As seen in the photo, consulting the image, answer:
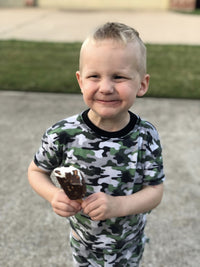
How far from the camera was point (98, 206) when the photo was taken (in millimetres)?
1445

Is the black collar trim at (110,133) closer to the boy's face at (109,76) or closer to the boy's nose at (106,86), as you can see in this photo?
the boy's face at (109,76)

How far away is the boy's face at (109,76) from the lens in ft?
4.62

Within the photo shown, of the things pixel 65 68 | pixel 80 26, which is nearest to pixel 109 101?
pixel 65 68

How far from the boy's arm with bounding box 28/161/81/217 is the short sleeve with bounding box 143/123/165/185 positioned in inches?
14.2

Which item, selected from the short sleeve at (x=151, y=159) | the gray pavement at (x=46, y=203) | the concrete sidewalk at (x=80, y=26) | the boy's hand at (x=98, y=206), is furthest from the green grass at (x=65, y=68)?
the boy's hand at (x=98, y=206)

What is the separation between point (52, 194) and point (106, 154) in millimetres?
288

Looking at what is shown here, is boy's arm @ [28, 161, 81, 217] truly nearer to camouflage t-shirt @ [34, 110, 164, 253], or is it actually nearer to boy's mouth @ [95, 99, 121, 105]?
camouflage t-shirt @ [34, 110, 164, 253]

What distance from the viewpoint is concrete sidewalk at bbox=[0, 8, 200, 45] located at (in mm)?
11016

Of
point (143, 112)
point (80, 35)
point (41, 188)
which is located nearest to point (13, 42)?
point (80, 35)

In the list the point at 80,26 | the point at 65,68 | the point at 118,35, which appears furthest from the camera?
the point at 80,26

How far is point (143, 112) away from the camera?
197 inches

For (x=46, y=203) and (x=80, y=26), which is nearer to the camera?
(x=46, y=203)

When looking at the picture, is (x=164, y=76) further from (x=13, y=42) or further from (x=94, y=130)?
(x=94, y=130)

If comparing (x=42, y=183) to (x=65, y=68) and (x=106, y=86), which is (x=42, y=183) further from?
(x=65, y=68)
